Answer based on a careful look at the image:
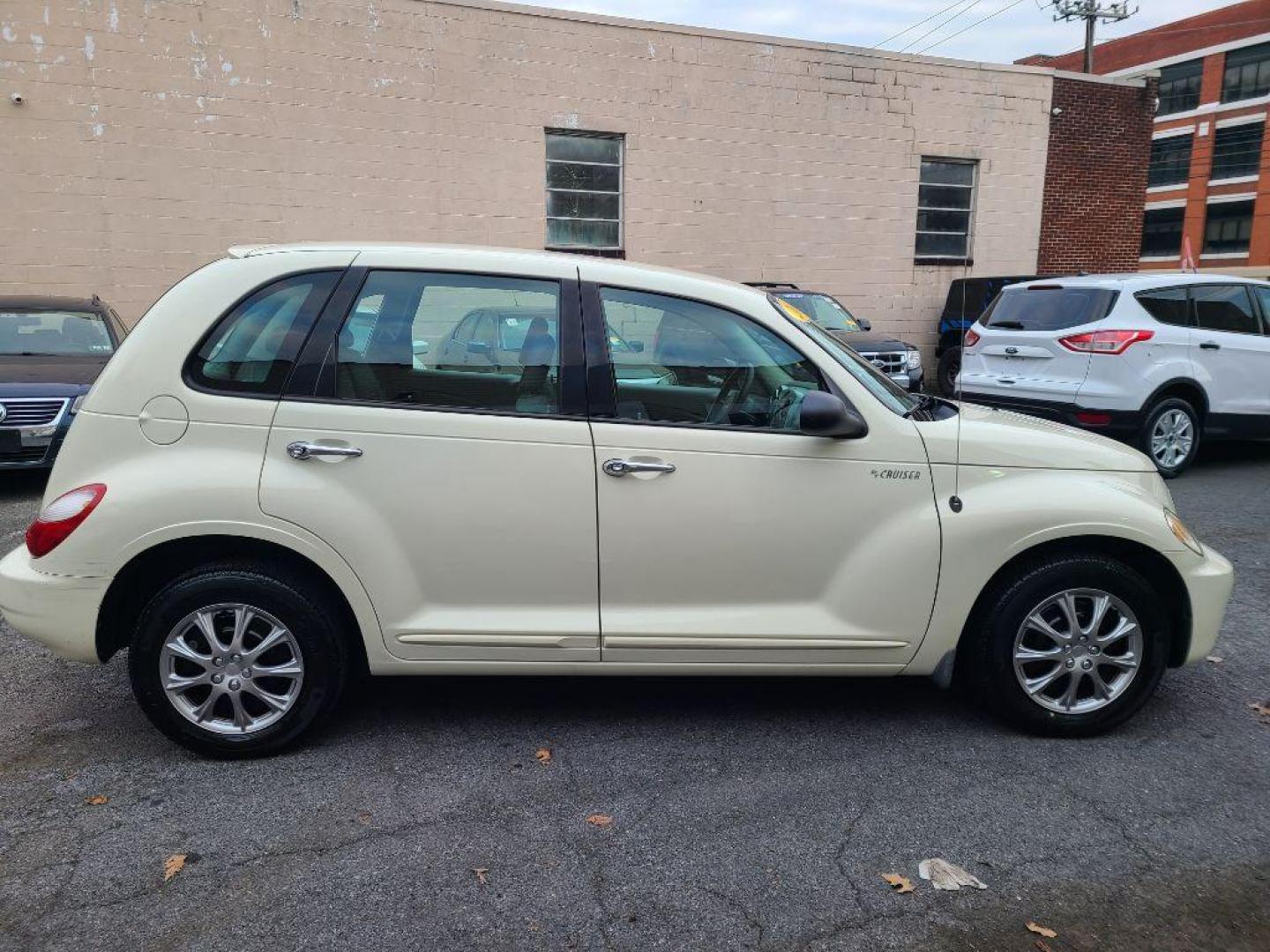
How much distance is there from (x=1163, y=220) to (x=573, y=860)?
63.5m

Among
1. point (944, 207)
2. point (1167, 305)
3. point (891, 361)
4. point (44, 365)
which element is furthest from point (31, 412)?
point (944, 207)

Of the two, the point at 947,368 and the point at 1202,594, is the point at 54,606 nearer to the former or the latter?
the point at 1202,594

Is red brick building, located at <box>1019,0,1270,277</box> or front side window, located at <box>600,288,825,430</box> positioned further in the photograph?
red brick building, located at <box>1019,0,1270,277</box>

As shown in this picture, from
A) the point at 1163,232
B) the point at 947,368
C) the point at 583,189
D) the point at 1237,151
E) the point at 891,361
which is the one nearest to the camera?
the point at 891,361

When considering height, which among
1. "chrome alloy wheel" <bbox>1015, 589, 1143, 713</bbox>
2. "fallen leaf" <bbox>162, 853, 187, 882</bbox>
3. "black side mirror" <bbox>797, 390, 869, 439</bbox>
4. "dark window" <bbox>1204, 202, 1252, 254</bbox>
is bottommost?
"fallen leaf" <bbox>162, 853, 187, 882</bbox>

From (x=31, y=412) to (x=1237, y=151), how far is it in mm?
60019

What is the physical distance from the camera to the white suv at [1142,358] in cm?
825

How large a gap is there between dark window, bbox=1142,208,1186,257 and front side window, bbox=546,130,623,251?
50493mm

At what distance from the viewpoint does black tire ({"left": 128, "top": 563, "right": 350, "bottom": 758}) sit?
328cm

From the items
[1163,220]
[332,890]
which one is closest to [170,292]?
[332,890]

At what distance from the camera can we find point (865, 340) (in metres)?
11.0

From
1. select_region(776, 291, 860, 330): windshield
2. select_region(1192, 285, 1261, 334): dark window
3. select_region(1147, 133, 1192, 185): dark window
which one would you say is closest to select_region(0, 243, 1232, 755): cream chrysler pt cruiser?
select_region(1192, 285, 1261, 334): dark window

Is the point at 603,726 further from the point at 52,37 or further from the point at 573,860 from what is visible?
the point at 52,37

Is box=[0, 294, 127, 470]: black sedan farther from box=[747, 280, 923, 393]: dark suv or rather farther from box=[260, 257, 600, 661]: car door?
box=[747, 280, 923, 393]: dark suv
